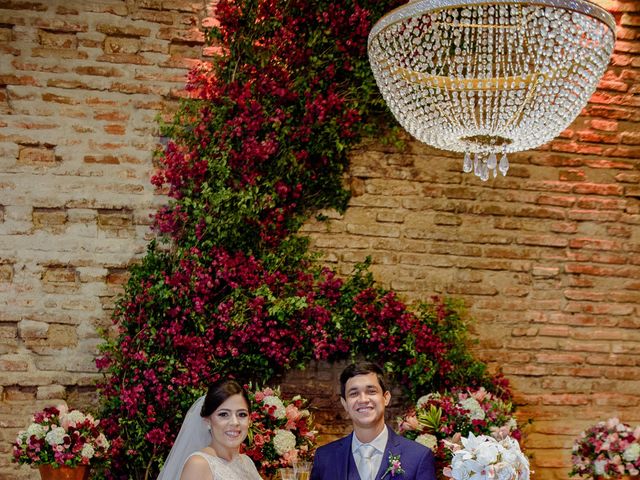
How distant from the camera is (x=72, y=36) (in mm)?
3986

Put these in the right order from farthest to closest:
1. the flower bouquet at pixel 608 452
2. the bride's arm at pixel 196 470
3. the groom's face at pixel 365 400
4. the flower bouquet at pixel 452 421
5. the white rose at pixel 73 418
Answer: the flower bouquet at pixel 608 452, the flower bouquet at pixel 452 421, the white rose at pixel 73 418, the groom's face at pixel 365 400, the bride's arm at pixel 196 470

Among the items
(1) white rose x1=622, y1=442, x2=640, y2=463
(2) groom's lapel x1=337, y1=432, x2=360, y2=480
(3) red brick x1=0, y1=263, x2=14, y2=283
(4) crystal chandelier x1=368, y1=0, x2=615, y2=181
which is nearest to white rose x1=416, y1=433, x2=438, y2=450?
(2) groom's lapel x1=337, y1=432, x2=360, y2=480

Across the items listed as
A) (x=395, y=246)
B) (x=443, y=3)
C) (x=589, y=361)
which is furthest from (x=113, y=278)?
(x=589, y=361)

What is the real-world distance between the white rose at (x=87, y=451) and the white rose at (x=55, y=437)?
96 mm

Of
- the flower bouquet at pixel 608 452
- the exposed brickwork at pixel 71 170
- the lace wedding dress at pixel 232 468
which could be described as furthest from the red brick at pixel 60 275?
the flower bouquet at pixel 608 452

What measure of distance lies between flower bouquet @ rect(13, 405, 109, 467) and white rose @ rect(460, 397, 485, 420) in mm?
1641

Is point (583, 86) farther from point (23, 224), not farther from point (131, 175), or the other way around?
point (23, 224)

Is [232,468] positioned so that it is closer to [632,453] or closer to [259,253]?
[259,253]

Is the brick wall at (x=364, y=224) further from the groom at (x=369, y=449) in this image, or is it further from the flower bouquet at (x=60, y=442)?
the groom at (x=369, y=449)

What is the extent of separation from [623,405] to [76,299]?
2.98 m

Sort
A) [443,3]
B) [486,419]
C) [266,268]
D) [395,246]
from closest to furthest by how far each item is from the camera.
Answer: [443,3]
[486,419]
[266,268]
[395,246]

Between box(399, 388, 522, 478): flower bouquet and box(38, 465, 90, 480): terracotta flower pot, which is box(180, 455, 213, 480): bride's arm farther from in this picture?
box(399, 388, 522, 478): flower bouquet

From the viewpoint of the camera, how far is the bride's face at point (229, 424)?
3.22 metres

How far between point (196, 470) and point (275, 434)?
49 cm
